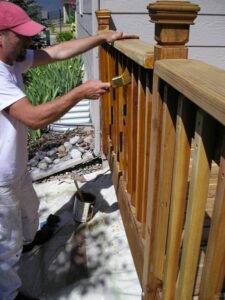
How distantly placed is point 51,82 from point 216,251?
15.7 feet

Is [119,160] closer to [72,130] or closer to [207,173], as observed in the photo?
[207,173]

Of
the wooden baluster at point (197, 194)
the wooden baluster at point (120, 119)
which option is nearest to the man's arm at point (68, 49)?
the wooden baluster at point (120, 119)

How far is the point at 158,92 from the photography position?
129cm

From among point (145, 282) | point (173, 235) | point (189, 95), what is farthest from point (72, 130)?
point (189, 95)

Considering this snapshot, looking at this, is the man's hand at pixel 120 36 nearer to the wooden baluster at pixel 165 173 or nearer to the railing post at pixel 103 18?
the railing post at pixel 103 18

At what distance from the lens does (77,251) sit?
111 inches

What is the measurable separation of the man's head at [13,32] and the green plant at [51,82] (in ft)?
8.64

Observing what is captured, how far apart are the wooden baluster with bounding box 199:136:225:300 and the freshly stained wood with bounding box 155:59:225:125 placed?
0.14 meters

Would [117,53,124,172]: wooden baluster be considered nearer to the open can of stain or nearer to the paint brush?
the paint brush

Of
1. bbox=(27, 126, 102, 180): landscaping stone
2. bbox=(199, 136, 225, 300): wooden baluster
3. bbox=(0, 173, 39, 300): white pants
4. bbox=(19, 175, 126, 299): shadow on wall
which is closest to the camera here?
bbox=(199, 136, 225, 300): wooden baluster

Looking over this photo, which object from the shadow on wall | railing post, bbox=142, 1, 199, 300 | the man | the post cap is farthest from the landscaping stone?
the post cap

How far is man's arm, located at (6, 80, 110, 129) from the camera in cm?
187

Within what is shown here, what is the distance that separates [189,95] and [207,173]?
245 mm

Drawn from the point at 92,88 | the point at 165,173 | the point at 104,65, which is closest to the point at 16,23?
the point at 92,88
